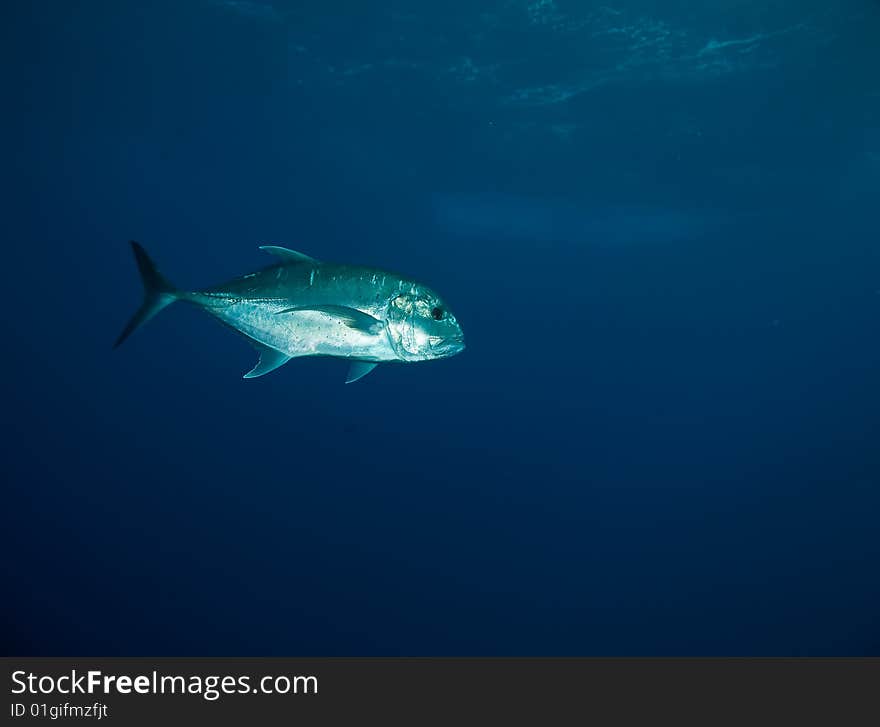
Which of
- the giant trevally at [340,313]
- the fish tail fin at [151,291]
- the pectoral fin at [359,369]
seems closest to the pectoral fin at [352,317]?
the giant trevally at [340,313]

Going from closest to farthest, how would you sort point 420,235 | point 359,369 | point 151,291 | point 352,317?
point 352,317
point 359,369
point 151,291
point 420,235

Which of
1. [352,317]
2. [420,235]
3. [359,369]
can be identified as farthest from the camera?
[420,235]

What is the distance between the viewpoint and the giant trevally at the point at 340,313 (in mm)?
3270

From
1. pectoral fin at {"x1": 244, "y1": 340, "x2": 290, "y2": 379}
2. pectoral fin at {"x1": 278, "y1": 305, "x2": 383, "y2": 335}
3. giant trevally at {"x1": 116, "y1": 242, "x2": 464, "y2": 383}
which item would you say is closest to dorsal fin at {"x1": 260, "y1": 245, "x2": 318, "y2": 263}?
giant trevally at {"x1": 116, "y1": 242, "x2": 464, "y2": 383}

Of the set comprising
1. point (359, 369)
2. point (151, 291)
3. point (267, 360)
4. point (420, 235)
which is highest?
point (420, 235)

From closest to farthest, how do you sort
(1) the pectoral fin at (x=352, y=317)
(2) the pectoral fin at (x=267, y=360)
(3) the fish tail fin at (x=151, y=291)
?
(1) the pectoral fin at (x=352, y=317), (2) the pectoral fin at (x=267, y=360), (3) the fish tail fin at (x=151, y=291)

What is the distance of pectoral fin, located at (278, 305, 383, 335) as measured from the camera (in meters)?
3.20

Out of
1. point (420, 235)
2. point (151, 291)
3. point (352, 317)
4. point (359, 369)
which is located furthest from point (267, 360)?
point (420, 235)

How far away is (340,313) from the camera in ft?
10.6

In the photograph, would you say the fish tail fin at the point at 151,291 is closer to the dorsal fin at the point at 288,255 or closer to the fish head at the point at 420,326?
the dorsal fin at the point at 288,255

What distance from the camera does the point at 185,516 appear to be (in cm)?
2247

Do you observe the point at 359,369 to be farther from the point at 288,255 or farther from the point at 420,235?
the point at 420,235

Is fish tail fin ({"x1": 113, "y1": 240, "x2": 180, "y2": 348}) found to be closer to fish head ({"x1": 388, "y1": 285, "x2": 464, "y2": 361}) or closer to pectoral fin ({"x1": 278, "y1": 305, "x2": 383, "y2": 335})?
pectoral fin ({"x1": 278, "y1": 305, "x2": 383, "y2": 335})

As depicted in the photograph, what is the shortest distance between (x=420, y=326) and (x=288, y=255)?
3.21 ft
